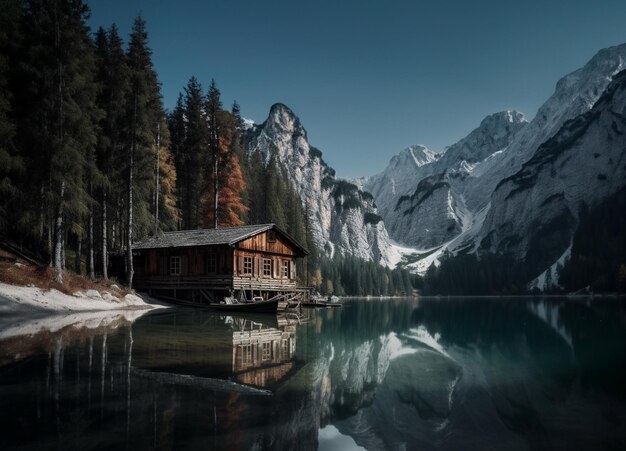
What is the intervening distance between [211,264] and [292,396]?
89.3ft

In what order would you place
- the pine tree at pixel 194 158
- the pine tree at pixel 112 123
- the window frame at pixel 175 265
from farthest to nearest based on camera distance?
the pine tree at pixel 194 158, the window frame at pixel 175 265, the pine tree at pixel 112 123

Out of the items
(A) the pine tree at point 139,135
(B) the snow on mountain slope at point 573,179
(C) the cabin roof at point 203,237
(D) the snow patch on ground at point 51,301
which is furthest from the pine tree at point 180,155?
(B) the snow on mountain slope at point 573,179

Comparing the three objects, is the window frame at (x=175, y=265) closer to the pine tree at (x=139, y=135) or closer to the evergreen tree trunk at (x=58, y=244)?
the pine tree at (x=139, y=135)

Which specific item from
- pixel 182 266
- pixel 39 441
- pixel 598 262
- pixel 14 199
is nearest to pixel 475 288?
pixel 598 262

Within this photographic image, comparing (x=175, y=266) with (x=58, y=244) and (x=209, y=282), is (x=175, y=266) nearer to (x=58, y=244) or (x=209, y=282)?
(x=209, y=282)

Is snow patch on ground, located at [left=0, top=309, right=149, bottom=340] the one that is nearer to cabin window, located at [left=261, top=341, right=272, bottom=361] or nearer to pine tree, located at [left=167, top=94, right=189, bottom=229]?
cabin window, located at [left=261, top=341, right=272, bottom=361]

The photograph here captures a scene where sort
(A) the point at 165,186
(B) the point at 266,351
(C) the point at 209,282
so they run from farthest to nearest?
1. (A) the point at 165,186
2. (C) the point at 209,282
3. (B) the point at 266,351

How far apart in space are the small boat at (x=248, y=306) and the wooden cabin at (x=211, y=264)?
1695 millimetres

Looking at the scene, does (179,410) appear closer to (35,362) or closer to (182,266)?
(35,362)

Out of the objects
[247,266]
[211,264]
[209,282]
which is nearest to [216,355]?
[209,282]

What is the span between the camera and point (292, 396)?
8.52 m

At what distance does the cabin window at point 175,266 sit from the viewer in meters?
36.0

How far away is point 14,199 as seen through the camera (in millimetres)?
25000

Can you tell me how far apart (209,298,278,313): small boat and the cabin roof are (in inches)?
169
